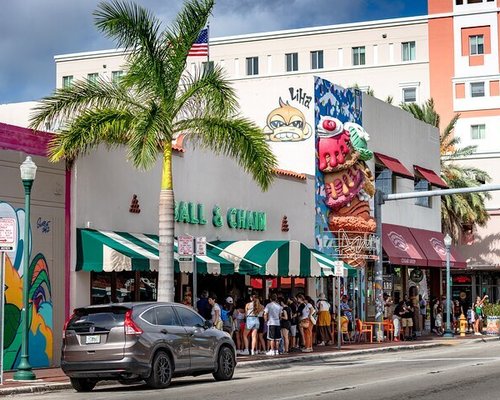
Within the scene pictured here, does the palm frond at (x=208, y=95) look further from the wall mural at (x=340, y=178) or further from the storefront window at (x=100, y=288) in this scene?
the wall mural at (x=340, y=178)

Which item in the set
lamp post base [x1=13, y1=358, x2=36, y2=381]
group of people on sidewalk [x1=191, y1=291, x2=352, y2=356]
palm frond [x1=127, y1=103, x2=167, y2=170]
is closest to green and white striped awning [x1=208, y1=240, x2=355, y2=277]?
group of people on sidewalk [x1=191, y1=291, x2=352, y2=356]

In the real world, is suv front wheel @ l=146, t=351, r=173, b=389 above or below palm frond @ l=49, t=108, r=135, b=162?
below

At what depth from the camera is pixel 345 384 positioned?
64.1ft

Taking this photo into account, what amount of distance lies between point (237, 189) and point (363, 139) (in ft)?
27.6

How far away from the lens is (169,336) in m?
19.4

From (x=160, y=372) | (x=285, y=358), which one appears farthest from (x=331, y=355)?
(x=160, y=372)

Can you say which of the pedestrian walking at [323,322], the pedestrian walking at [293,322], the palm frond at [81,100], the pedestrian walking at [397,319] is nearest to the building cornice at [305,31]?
the pedestrian walking at [397,319]

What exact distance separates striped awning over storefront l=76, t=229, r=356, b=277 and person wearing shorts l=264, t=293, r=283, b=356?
95 centimetres

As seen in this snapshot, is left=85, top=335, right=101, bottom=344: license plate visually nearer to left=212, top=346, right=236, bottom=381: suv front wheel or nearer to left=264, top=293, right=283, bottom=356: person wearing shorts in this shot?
left=212, top=346, right=236, bottom=381: suv front wheel

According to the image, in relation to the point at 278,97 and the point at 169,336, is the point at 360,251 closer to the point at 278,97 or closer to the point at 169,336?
the point at 278,97

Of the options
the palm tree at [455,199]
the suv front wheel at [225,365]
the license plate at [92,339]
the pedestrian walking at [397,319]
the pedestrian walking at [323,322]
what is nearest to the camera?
the license plate at [92,339]

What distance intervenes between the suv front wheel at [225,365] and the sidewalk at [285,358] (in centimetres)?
248

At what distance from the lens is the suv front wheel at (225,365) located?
21022 millimetres

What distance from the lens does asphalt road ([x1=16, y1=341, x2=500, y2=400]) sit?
17.2 m
